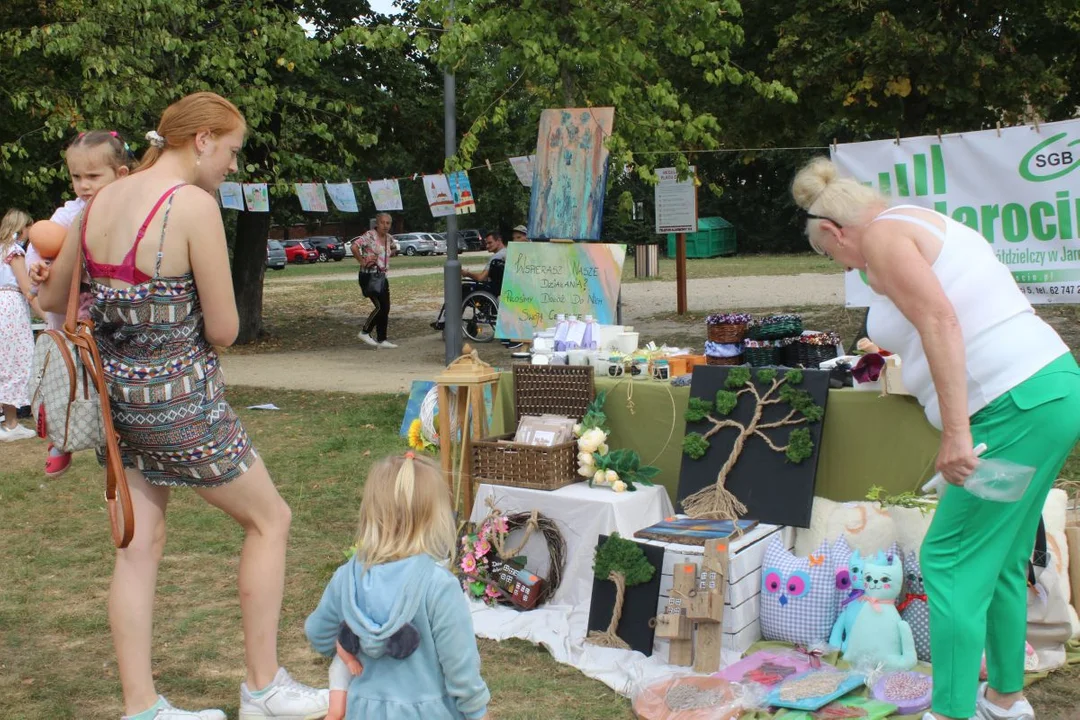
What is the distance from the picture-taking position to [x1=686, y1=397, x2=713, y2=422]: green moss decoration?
4.37 metres

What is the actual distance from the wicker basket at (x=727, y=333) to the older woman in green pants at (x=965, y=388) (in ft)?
5.68

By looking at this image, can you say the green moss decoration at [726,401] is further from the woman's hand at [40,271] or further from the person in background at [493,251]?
the person in background at [493,251]

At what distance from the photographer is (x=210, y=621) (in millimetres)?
4297

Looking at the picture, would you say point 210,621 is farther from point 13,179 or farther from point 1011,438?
point 13,179

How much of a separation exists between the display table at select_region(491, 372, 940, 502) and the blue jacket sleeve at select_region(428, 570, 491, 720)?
7.48 ft

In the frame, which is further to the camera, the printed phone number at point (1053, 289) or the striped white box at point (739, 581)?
the printed phone number at point (1053, 289)

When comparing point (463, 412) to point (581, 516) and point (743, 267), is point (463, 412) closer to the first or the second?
point (581, 516)

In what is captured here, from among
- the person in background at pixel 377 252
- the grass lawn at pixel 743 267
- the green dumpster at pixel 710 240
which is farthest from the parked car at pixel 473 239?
the person in background at pixel 377 252

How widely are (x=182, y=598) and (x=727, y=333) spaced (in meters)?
2.51

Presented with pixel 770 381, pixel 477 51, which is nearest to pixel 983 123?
pixel 477 51

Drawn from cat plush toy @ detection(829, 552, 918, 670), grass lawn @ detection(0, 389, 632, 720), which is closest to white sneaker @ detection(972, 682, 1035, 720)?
cat plush toy @ detection(829, 552, 918, 670)

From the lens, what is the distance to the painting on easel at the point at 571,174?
6277 mm

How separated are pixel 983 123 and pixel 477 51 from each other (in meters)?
6.13

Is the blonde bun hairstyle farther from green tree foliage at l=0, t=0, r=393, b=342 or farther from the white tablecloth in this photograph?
green tree foliage at l=0, t=0, r=393, b=342
